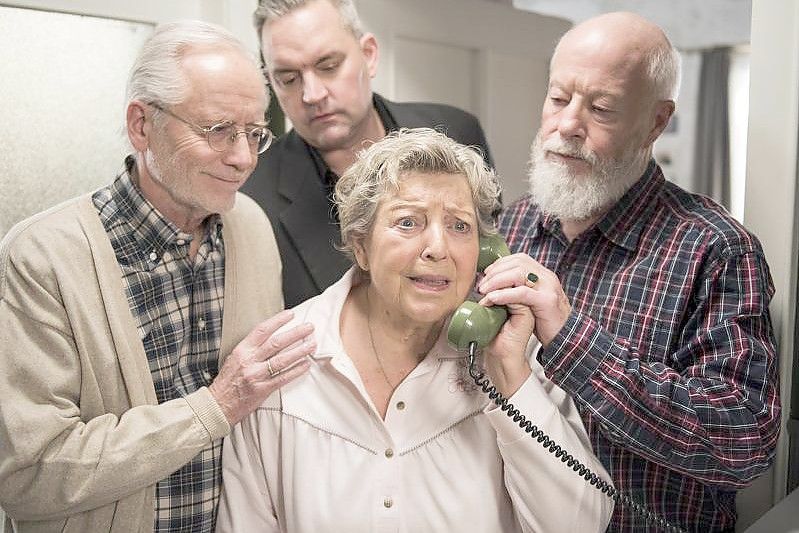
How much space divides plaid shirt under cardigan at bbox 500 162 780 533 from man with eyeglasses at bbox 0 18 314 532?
0.59 metres

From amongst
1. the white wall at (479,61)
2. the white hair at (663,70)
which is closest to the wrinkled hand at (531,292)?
the white hair at (663,70)

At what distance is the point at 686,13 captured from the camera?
5598 mm

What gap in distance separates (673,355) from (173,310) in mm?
993

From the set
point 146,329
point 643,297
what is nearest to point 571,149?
point 643,297

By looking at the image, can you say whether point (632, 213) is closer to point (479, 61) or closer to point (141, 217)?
point (141, 217)

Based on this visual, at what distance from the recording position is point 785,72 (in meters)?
1.62

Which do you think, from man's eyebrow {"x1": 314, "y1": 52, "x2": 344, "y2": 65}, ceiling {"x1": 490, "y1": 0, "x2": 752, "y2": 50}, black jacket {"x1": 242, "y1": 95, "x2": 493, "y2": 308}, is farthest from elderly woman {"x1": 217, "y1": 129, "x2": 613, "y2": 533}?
ceiling {"x1": 490, "y1": 0, "x2": 752, "y2": 50}

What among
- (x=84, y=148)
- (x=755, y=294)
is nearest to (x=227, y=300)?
(x=84, y=148)

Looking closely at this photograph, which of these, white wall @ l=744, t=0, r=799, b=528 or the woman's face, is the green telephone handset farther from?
white wall @ l=744, t=0, r=799, b=528

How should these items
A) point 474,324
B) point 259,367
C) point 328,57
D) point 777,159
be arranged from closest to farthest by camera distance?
point 474,324
point 259,367
point 777,159
point 328,57

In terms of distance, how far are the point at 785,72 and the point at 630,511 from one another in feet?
3.13

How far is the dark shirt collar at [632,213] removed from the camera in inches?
65.8

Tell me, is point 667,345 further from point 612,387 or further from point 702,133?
point 702,133

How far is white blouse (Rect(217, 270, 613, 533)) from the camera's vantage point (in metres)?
1.46
